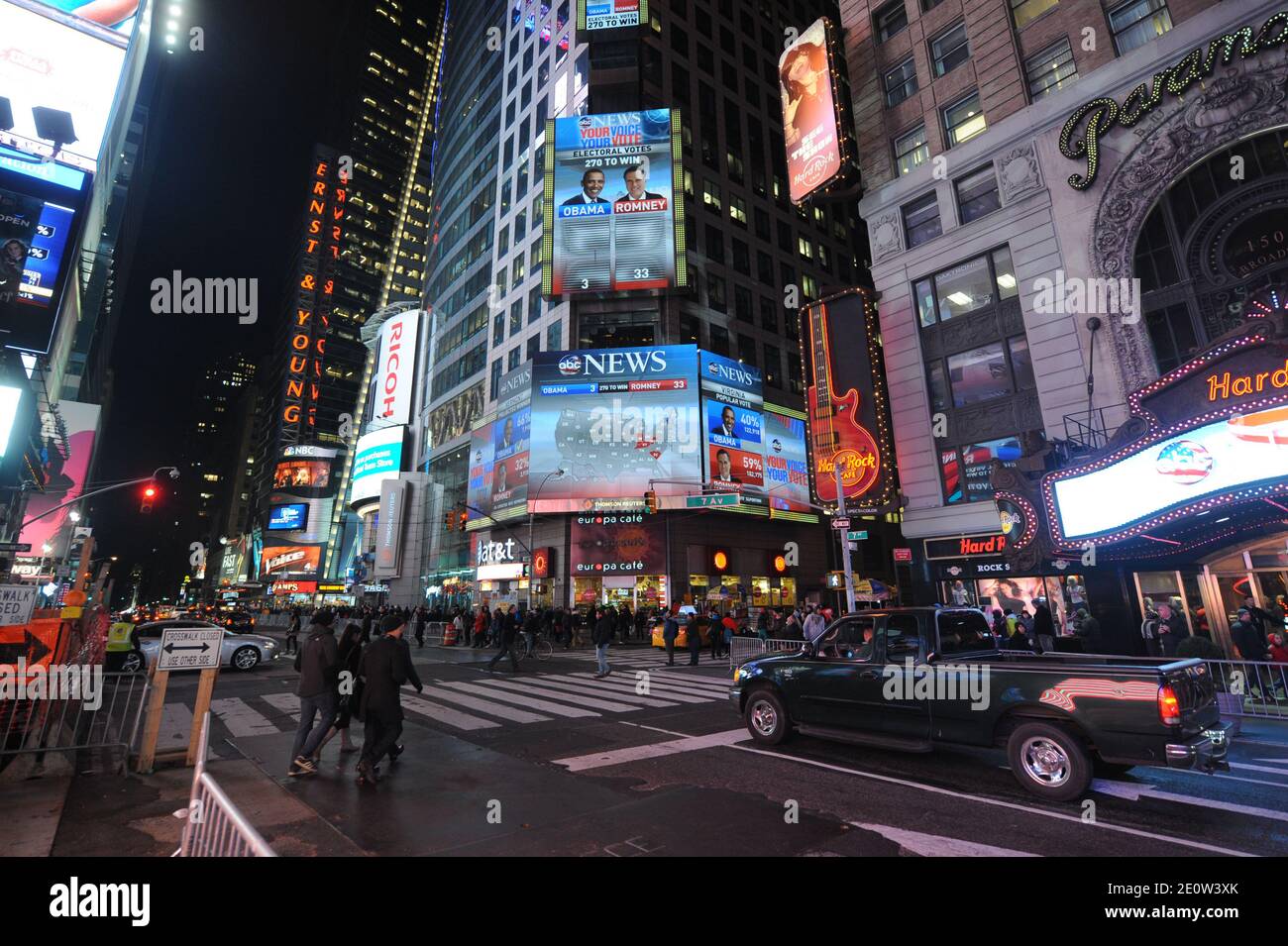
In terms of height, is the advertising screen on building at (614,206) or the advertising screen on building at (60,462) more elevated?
the advertising screen on building at (614,206)

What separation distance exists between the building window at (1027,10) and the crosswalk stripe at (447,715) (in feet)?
97.5

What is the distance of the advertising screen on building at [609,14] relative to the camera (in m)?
44.0

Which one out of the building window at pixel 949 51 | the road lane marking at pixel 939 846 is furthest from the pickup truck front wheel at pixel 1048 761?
the building window at pixel 949 51

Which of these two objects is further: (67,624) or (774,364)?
(774,364)

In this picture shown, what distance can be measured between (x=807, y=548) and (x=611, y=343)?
22.1 meters

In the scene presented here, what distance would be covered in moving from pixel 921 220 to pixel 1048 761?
23828 millimetres

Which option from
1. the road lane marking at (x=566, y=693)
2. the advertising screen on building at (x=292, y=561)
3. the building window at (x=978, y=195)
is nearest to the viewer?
the road lane marking at (x=566, y=693)

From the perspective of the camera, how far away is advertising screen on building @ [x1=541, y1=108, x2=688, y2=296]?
41094 millimetres

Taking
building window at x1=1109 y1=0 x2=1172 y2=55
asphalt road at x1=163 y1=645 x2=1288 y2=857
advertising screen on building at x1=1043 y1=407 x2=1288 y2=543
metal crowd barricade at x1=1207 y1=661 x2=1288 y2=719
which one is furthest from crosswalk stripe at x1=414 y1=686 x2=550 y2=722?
building window at x1=1109 y1=0 x2=1172 y2=55

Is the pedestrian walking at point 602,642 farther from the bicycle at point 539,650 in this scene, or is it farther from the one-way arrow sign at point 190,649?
the one-way arrow sign at point 190,649
